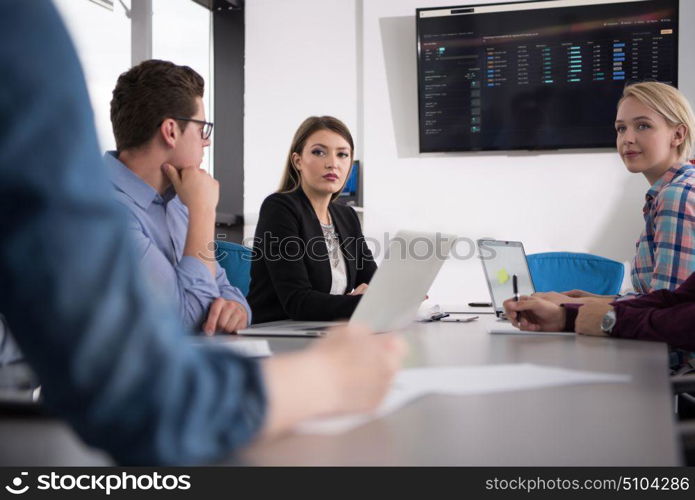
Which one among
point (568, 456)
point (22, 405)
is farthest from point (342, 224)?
point (568, 456)

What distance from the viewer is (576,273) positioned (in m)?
3.07

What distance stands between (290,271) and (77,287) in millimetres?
2007

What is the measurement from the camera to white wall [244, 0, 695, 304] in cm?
400

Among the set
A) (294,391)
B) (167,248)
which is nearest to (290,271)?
(167,248)

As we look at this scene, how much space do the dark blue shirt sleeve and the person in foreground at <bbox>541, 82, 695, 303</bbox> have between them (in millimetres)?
1677

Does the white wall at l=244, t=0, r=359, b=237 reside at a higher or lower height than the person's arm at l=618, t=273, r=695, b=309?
higher

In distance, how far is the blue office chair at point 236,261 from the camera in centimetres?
292


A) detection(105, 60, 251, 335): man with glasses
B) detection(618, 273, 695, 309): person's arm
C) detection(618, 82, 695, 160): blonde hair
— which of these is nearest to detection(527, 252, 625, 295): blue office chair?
detection(618, 82, 695, 160): blonde hair

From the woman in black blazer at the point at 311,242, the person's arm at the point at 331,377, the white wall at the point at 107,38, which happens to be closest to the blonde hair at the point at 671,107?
the woman in black blazer at the point at 311,242

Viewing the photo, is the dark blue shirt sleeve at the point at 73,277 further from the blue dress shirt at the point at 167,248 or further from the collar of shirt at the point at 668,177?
the collar of shirt at the point at 668,177

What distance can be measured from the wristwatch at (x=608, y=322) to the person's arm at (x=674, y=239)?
480 millimetres

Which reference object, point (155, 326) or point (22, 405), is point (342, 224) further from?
point (155, 326)

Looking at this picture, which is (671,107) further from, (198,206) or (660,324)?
(198,206)

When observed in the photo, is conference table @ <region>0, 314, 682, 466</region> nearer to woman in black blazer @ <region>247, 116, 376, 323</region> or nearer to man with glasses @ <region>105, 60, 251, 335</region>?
man with glasses @ <region>105, 60, 251, 335</region>
